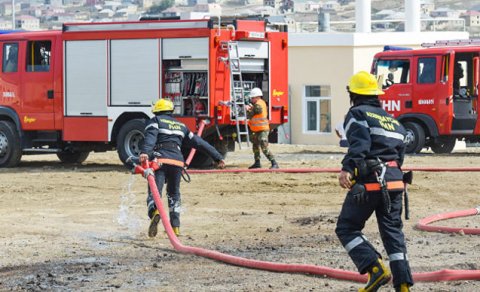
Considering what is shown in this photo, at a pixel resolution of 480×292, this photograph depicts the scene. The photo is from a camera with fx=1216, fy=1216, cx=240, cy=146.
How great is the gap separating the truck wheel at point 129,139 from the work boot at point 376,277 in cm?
1322

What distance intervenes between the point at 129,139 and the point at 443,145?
9.15 m

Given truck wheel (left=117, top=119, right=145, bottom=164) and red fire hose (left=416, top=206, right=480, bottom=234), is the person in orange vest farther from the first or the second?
red fire hose (left=416, top=206, right=480, bottom=234)

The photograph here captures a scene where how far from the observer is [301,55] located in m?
42.4

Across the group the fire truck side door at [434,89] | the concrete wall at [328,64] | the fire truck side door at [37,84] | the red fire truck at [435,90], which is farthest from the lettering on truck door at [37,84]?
the concrete wall at [328,64]

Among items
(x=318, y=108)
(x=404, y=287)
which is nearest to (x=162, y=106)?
(x=404, y=287)

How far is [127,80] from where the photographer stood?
74.9ft

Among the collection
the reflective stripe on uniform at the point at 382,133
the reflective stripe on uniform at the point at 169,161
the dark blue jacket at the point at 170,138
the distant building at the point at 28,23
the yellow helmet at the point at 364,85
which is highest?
the distant building at the point at 28,23

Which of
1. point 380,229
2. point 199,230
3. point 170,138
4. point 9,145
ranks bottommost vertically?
A: point 199,230

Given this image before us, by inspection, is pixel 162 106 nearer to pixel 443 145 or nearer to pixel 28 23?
pixel 443 145

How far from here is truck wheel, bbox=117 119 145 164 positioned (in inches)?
888

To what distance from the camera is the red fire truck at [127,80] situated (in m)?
22.2

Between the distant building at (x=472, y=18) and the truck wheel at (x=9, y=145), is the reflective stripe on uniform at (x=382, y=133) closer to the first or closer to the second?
the truck wheel at (x=9, y=145)

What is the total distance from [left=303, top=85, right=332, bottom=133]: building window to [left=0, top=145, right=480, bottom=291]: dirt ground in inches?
730

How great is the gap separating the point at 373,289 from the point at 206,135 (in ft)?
42.5
